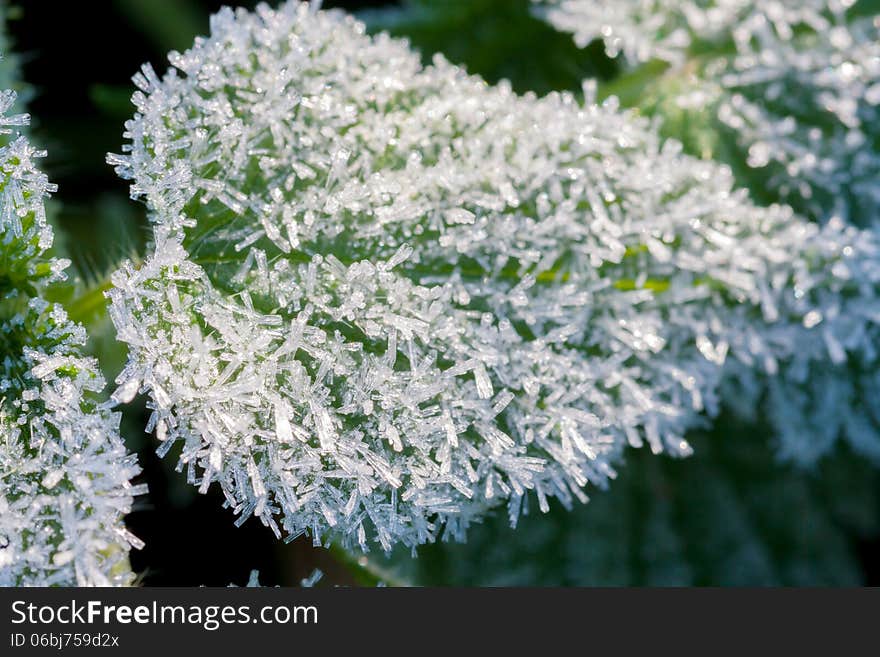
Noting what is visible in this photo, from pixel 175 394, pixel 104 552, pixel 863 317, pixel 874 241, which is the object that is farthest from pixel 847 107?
pixel 104 552

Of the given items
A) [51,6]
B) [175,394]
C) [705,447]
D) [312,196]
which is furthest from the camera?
[51,6]

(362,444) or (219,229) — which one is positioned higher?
(219,229)

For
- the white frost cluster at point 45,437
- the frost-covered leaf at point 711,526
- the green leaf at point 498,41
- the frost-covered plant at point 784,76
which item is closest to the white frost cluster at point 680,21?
the frost-covered plant at point 784,76

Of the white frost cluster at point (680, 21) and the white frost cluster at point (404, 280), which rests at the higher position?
the white frost cluster at point (680, 21)

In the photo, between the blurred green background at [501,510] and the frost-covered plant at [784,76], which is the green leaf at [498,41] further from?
the frost-covered plant at [784,76]

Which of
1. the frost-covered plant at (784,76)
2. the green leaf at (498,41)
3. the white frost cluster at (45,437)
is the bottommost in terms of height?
the white frost cluster at (45,437)

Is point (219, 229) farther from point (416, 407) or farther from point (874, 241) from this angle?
point (874, 241)
